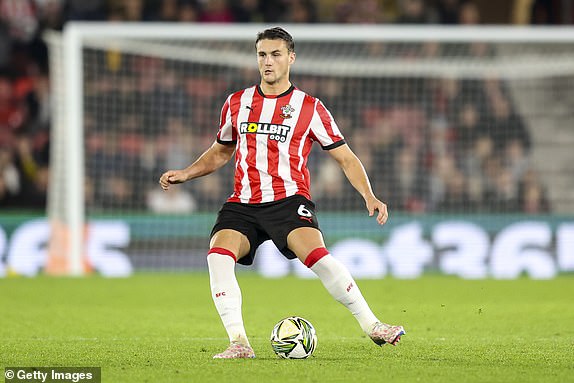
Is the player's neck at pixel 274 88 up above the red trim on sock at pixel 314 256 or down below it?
above

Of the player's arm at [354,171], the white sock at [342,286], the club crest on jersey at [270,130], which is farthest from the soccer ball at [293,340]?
A: the club crest on jersey at [270,130]

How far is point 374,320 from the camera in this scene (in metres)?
7.00

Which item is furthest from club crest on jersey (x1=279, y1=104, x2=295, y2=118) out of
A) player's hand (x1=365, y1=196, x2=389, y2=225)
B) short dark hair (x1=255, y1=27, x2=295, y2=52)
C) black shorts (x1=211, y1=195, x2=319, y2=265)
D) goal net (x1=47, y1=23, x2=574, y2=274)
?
goal net (x1=47, y1=23, x2=574, y2=274)

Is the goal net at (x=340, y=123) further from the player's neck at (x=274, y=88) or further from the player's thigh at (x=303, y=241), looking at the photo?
the player's thigh at (x=303, y=241)

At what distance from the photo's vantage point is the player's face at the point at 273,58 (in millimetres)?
7125

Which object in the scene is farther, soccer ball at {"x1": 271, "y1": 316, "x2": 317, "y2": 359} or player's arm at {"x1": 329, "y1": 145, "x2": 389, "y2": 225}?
player's arm at {"x1": 329, "y1": 145, "x2": 389, "y2": 225}

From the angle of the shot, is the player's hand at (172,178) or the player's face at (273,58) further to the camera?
the player's hand at (172,178)

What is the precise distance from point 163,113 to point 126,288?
3.89 metres

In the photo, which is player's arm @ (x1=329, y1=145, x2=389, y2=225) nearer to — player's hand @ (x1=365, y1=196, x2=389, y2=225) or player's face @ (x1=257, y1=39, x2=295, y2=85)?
player's hand @ (x1=365, y1=196, x2=389, y2=225)

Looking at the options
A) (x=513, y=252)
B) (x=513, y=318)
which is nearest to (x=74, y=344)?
(x=513, y=318)

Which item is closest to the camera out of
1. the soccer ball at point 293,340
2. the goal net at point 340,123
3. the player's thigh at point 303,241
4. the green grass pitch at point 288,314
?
the green grass pitch at point 288,314

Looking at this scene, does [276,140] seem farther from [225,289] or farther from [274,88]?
[225,289]

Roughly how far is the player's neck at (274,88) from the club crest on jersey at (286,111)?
0.12 meters

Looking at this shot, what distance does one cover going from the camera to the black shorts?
279 inches
